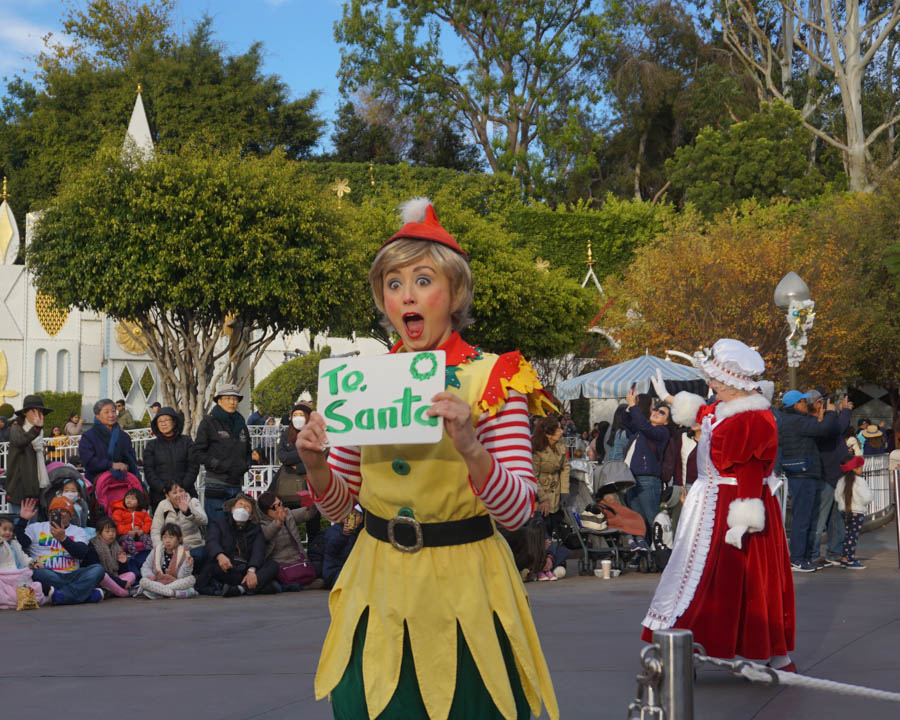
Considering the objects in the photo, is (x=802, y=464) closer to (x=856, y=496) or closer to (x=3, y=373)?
(x=856, y=496)

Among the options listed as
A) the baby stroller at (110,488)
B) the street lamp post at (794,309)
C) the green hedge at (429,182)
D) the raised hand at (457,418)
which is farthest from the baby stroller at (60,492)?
the green hedge at (429,182)

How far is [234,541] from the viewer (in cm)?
1113

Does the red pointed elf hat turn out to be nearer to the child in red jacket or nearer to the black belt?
the black belt

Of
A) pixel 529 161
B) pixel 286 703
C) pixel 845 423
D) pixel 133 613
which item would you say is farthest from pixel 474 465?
pixel 529 161

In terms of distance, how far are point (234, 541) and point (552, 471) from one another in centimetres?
350

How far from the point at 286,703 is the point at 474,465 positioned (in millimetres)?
3956

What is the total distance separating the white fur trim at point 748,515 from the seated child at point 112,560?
642 cm

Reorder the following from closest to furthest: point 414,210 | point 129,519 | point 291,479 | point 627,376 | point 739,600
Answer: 1. point 414,210
2. point 739,600
3. point 129,519
4. point 291,479
5. point 627,376

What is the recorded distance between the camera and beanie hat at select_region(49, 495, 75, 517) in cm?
1078

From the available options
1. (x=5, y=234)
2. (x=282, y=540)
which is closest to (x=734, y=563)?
(x=282, y=540)

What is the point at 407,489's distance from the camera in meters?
2.96

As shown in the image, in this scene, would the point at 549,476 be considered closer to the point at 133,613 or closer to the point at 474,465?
the point at 133,613

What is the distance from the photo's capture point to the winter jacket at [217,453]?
11820 millimetres

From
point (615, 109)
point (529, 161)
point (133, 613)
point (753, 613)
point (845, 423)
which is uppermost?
point (615, 109)
